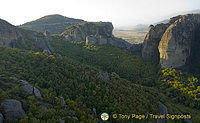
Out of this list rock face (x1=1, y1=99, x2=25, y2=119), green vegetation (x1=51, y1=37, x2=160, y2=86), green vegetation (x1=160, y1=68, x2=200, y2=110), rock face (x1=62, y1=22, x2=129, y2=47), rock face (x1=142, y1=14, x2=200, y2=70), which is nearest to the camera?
rock face (x1=1, y1=99, x2=25, y2=119)

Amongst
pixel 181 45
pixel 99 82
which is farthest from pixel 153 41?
pixel 99 82

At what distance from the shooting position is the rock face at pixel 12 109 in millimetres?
16016

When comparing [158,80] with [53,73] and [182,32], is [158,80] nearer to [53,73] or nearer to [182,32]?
[182,32]

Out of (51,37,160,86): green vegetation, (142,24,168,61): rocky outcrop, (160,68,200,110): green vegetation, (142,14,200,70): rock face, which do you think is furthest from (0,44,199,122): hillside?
(142,24,168,61): rocky outcrop

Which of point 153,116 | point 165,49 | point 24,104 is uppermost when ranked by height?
point 165,49

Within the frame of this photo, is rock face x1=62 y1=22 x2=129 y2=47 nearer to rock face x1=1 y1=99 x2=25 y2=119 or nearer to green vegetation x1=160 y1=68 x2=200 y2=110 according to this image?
green vegetation x1=160 y1=68 x2=200 y2=110

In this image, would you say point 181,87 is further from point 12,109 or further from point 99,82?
point 12,109

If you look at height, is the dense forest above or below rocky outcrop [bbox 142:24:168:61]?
below

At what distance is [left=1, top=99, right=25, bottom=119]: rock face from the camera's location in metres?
16.0

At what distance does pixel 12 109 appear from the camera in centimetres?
1647

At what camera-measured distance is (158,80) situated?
5691cm

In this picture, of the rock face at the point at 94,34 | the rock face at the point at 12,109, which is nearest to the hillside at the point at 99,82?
the rock face at the point at 12,109

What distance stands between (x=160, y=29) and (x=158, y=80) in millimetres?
36985

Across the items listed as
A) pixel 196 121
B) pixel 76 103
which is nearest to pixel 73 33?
pixel 76 103
